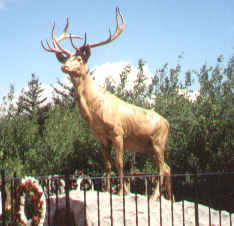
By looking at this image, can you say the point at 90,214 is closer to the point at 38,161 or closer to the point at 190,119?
the point at 190,119

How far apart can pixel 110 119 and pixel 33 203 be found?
5.90ft

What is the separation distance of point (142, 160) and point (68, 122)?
2995 mm

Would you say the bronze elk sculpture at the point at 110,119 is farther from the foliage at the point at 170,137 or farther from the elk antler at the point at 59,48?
the foliage at the point at 170,137

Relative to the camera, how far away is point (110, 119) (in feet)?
20.1

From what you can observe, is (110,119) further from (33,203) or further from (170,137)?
(170,137)

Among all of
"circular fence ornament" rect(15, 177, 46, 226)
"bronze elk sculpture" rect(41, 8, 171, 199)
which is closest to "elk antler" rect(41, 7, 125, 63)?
"bronze elk sculpture" rect(41, 8, 171, 199)

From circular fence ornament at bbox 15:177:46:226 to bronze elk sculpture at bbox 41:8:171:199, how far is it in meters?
1.30

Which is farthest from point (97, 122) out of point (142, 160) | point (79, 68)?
point (142, 160)

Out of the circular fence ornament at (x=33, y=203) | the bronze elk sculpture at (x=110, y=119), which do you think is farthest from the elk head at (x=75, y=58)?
the circular fence ornament at (x=33, y=203)

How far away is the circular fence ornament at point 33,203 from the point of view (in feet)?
17.1

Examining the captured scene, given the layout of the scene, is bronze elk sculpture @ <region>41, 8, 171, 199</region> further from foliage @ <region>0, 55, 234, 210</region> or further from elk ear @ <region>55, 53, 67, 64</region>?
foliage @ <region>0, 55, 234, 210</region>

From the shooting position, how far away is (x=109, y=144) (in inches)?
254

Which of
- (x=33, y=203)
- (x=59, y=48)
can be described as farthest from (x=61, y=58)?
(x=33, y=203)

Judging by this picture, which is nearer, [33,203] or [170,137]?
[33,203]
